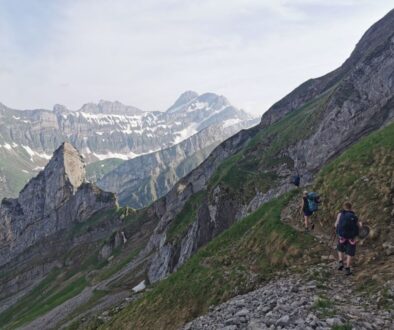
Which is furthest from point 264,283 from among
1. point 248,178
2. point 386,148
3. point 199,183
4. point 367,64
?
point 199,183

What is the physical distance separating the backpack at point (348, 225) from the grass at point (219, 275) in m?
6.16

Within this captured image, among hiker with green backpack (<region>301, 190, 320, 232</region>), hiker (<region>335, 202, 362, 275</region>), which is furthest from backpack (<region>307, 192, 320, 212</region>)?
hiker (<region>335, 202, 362, 275</region>)

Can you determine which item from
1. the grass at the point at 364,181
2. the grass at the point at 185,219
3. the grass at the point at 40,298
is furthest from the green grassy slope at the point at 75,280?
the grass at the point at 364,181

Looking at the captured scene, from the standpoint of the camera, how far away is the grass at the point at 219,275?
1259 inches

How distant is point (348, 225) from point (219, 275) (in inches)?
519

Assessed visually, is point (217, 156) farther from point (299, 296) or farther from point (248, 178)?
point (299, 296)

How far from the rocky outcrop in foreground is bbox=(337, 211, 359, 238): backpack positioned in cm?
235

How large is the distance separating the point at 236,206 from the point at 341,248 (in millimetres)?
77024

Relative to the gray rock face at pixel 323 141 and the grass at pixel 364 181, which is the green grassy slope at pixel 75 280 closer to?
the gray rock face at pixel 323 141

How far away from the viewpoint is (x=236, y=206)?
102625 mm

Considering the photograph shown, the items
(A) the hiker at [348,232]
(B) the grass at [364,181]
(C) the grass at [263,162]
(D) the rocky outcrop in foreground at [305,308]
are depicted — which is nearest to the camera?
(D) the rocky outcrop in foreground at [305,308]

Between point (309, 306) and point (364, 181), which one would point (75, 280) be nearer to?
point (364, 181)

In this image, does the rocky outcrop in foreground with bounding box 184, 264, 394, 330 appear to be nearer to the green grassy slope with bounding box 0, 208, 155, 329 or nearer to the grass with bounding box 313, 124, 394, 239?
the grass with bounding box 313, 124, 394, 239

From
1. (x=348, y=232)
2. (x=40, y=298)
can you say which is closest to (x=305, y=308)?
(x=348, y=232)
